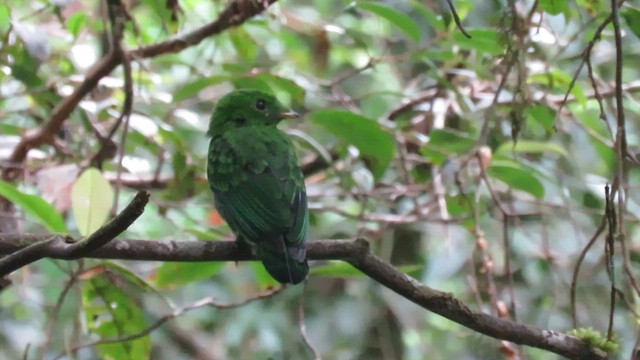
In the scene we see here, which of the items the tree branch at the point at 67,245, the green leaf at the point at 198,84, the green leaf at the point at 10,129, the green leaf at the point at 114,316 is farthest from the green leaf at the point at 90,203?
the green leaf at the point at 10,129

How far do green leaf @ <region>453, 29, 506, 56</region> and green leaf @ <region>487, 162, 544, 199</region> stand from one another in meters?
0.39

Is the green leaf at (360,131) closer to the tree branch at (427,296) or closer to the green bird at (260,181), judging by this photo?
the green bird at (260,181)

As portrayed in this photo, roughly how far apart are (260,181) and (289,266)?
51 cm

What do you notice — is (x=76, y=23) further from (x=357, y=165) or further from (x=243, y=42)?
(x=357, y=165)

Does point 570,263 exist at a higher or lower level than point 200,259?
lower

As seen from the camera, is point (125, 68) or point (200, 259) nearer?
point (200, 259)

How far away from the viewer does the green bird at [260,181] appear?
2.30 metres

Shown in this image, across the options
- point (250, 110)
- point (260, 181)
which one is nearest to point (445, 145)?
point (250, 110)

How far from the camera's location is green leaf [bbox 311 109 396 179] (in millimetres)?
3043

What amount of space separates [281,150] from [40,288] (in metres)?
2.15

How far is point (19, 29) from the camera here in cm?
291

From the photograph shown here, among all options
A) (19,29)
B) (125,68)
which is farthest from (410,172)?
(19,29)

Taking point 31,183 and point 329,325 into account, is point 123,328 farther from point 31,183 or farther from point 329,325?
point 329,325

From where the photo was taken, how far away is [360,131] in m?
3.09
